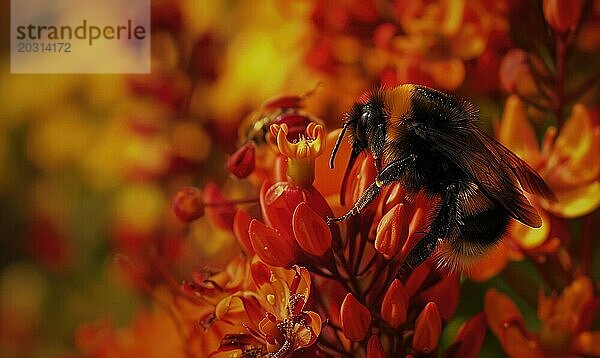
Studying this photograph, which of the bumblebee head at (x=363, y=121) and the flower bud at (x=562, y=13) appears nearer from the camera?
the bumblebee head at (x=363, y=121)

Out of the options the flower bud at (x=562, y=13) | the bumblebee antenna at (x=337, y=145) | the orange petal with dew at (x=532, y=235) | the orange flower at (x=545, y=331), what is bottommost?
the orange flower at (x=545, y=331)

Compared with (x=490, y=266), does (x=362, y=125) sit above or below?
above

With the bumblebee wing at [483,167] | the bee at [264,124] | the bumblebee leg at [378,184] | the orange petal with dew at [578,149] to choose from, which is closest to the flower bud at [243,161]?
the bee at [264,124]

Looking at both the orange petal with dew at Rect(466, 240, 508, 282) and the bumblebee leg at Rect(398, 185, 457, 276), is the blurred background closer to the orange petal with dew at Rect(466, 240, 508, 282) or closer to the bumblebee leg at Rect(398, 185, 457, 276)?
the orange petal with dew at Rect(466, 240, 508, 282)

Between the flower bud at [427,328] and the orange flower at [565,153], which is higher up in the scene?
the orange flower at [565,153]

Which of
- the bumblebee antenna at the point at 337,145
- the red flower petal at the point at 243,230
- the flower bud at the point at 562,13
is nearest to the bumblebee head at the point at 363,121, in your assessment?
the bumblebee antenna at the point at 337,145

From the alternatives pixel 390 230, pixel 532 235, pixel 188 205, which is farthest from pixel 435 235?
pixel 188 205

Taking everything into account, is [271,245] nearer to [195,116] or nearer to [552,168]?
[195,116]

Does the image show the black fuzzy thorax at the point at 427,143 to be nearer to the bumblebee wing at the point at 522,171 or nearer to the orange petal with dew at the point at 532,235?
the bumblebee wing at the point at 522,171
